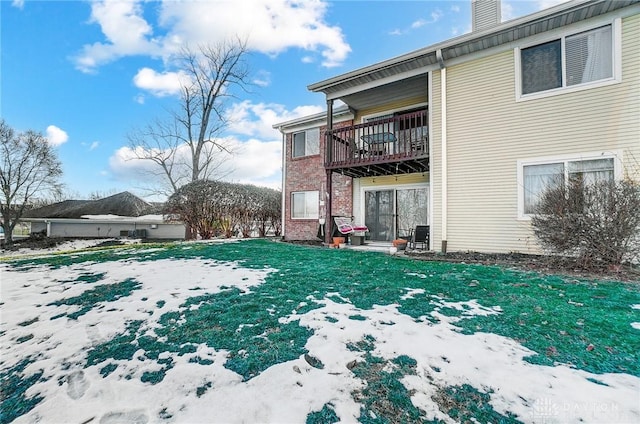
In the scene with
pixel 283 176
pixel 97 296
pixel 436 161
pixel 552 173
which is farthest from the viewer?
pixel 283 176

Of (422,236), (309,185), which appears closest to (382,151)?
(422,236)

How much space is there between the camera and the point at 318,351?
2324mm

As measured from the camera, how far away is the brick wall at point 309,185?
429 inches

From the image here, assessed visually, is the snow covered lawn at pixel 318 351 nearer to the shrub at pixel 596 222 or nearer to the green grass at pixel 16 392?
the green grass at pixel 16 392

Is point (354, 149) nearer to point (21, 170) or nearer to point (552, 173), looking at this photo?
point (552, 173)

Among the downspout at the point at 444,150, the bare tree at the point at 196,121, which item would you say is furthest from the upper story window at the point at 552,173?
the bare tree at the point at 196,121

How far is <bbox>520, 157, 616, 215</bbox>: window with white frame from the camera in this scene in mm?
6004

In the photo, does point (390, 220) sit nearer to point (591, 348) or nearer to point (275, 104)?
point (591, 348)

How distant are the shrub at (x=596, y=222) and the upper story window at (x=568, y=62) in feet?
9.25

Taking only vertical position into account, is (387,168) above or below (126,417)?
above

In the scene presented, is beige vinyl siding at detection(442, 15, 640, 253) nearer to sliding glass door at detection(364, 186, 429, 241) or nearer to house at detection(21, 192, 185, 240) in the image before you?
sliding glass door at detection(364, 186, 429, 241)

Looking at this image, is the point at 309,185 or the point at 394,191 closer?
the point at 394,191

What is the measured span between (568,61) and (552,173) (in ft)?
8.48

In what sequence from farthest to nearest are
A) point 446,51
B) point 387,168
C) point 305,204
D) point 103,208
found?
1. point 103,208
2. point 305,204
3. point 387,168
4. point 446,51
